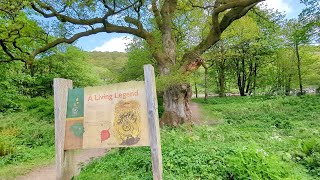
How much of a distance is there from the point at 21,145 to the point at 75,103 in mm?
5454

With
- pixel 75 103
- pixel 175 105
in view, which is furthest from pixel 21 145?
pixel 175 105

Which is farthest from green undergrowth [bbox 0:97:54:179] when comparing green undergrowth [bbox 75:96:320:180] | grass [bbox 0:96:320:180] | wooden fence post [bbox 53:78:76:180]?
green undergrowth [bbox 75:96:320:180]

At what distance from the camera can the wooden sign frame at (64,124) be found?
404cm

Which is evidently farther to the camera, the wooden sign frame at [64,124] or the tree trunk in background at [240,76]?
the tree trunk in background at [240,76]

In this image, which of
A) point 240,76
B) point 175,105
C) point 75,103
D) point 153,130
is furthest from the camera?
point 240,76

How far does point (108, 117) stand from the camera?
4.39m

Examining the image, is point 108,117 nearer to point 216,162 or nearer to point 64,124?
point 64,124

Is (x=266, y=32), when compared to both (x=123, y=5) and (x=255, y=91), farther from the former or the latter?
(x=123, y=5)

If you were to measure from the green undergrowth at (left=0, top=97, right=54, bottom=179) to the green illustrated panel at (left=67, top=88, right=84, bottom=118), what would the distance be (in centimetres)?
276

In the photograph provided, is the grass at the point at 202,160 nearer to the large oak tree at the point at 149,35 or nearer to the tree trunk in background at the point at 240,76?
the large oak tree at the point at 149,35

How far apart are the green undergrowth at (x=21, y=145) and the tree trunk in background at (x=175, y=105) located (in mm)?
4633

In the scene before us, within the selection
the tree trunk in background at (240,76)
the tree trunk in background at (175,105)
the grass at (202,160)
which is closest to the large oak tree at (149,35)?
the tree trunk in background at (175,105)

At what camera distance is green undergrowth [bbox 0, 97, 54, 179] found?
698cm

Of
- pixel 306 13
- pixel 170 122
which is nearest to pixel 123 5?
pixel 170 122
